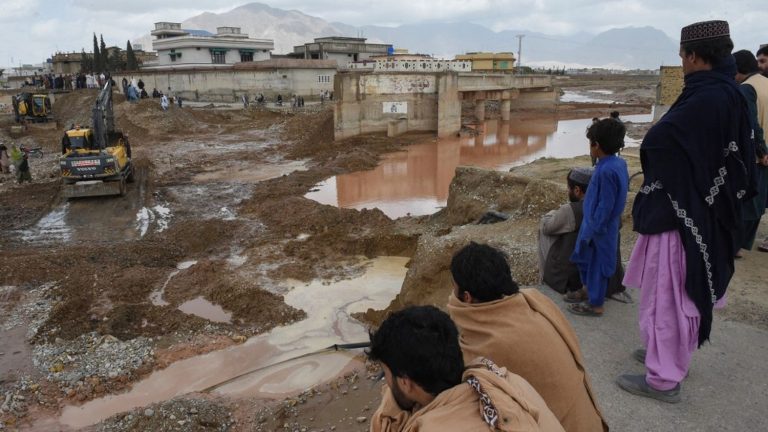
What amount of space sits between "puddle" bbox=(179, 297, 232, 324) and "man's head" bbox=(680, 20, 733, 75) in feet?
24.2

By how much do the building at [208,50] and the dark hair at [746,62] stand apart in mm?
47939

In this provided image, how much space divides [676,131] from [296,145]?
2412 cm

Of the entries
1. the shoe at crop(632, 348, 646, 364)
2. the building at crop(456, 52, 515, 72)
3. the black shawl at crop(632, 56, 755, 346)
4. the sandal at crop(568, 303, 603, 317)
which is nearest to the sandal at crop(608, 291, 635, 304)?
the sandal at crop(568, 303, 603, 317)

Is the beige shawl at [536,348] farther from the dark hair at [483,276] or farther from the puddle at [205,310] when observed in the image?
the puddle at [205,310]

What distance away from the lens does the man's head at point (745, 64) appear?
4977 mm

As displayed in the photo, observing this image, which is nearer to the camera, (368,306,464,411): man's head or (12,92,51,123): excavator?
(368,306,464,411): man's head

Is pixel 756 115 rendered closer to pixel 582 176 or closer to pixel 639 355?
pixel 582 176

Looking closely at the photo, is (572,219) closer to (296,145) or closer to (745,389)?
(745,389)

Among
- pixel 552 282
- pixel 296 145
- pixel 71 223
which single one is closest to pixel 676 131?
pixel 552 282

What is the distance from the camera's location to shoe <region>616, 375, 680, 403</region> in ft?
10.8

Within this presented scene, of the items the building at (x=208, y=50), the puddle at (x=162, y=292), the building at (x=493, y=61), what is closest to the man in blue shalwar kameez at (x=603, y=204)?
the puddle at (x=162, y=292)

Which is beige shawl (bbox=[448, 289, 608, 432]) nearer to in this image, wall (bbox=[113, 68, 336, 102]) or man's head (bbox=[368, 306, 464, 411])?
man's head (bbox=[368, 306, 464, 411])

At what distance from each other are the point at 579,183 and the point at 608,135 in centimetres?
60

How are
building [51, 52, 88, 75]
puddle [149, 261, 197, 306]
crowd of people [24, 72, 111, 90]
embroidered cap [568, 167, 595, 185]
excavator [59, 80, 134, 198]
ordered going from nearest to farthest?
1. embroidered cap [568, 167, 595, 185]
2. puddle [149, 261, 197, 306]
3. excavator [59, 80, 134, 198]
4. crowd of people [24, 72, 111, 90]
5. building [51, 52, 88, 75]
